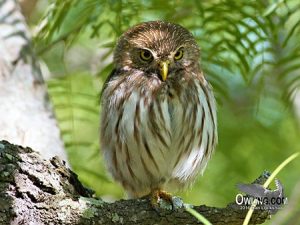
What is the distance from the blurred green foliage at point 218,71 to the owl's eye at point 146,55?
17 centimetres

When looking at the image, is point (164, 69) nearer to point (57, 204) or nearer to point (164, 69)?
point (164, 69)

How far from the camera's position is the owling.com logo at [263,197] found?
2965 mm

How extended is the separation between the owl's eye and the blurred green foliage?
17cm

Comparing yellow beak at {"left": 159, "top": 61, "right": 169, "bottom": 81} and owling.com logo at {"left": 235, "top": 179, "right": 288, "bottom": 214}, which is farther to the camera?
yellow beak at {"left": 159, "top": 61, "right": 169, "bottom": 81}

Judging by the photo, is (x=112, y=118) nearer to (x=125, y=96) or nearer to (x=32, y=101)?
(x=125, y=96)

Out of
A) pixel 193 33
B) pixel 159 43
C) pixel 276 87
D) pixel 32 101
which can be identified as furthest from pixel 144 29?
pixel 276 87

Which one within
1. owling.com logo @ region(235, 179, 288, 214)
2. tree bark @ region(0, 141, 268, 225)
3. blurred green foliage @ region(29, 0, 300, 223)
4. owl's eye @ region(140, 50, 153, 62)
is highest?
blurred green foliage @ region(29, 0, 300, 223)

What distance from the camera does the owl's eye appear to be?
4.32 metres

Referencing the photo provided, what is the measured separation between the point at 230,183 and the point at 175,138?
5.31 feet

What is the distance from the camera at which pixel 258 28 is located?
4.29m

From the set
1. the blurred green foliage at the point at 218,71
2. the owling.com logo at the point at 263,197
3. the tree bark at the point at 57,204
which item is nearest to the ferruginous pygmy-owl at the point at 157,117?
the blurred green foliage at the point at 218,71

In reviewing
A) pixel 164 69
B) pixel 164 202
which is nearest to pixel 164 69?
pixel 164 69

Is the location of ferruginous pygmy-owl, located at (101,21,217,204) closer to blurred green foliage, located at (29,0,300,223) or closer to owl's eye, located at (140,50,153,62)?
owl's eye, located at (140,50,153,62)

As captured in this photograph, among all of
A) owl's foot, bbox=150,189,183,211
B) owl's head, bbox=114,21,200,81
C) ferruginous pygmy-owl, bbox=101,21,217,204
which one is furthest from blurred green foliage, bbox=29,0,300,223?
owl's foot, bbox=150,189,183,211
